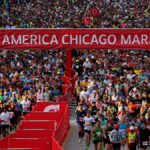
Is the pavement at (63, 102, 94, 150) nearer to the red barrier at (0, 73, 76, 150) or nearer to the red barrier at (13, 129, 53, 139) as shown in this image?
the red barrier at (0, 73, 76, 150)

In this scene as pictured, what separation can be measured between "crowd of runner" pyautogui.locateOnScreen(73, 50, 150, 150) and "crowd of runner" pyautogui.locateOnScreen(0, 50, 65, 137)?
1227 millimetres

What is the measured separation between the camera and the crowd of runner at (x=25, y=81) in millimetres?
31312

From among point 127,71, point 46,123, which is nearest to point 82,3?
point 127,71

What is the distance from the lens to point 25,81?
1457 inches

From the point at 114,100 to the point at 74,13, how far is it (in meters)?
32.9

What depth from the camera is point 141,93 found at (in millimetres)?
31984

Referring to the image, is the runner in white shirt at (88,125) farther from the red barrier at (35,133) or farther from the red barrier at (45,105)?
the red barrier at (45,105)

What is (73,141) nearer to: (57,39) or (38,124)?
(38,124)

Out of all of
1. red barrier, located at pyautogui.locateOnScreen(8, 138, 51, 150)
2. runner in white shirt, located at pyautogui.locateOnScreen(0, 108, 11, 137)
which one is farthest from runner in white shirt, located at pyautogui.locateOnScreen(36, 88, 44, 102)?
red barrier, located at pyautogui.locateOnScreen(8, 138, 51, 150)

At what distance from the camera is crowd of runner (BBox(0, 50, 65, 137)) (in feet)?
103

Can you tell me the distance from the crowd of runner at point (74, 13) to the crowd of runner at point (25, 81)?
12395 mm

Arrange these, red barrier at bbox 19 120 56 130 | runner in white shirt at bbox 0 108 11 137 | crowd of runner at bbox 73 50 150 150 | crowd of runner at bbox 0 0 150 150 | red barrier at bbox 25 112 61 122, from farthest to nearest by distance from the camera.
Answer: red barrier at bbox 25 112 61 122 → runner in white shirt at bbox 0 108 11 137 → red barrier at bbox 19 120 56 130 → crowd of runner at bbox 0 0 150 150 → crowd of runner at bbox 73 50 150 150

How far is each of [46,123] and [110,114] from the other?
2.70m

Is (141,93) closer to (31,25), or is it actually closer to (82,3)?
(31,25)
